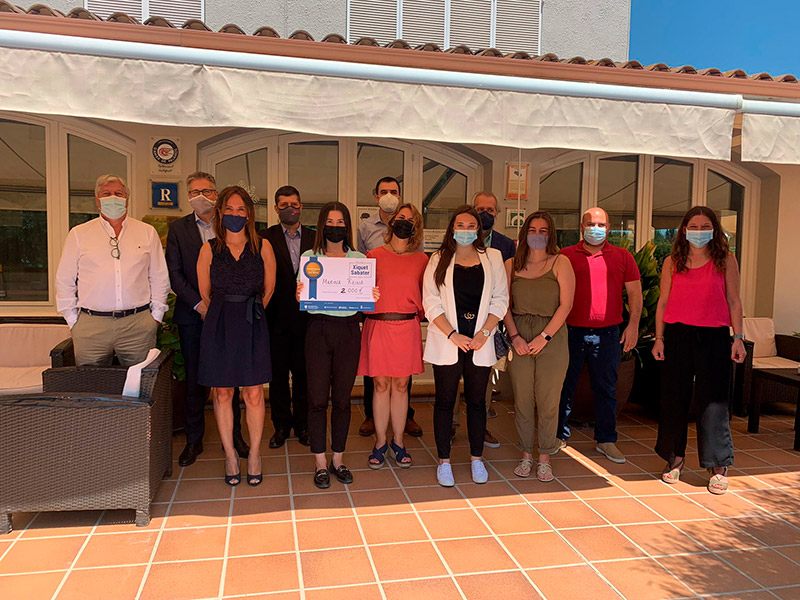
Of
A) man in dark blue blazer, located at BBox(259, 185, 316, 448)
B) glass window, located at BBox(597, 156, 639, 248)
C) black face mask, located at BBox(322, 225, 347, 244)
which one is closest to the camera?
black face mask, located at BBox(322, 225, 347, 244)

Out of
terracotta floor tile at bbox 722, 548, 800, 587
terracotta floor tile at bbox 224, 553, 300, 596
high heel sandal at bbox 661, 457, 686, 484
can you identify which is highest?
high heel sandal at bbox 661, 457, 686, 484

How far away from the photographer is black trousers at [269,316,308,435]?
14.8ft

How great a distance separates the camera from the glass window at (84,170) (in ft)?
20.2

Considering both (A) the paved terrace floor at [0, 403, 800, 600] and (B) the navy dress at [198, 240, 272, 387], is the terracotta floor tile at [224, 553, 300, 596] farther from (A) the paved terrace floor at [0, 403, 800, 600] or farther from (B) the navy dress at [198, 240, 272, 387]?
(B) the navy dress at [198, 240, 272, 387]

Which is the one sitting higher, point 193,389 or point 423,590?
point 193,389

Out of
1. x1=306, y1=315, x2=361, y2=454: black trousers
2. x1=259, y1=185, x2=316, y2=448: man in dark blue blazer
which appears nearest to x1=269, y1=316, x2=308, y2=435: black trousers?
x1=259, y1=185, x2=316, y2=448: man in dark blue blazer

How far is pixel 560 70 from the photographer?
4449 mm

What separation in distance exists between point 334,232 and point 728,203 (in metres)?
6.09

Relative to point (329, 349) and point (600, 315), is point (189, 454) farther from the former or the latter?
point (600, 315)

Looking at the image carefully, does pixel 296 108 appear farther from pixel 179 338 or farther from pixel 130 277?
pixel 179 338

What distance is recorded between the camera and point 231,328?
12.3 ft

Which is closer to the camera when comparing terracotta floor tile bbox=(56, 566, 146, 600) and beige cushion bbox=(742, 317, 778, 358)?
terracotta floor tile bbox=(56, 566, 146, 600)

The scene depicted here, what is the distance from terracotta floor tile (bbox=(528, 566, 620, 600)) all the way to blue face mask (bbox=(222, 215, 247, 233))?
8.57ft

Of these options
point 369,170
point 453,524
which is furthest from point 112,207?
point 369,170
